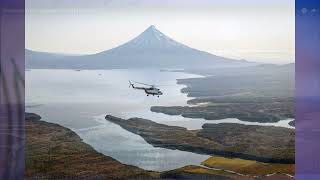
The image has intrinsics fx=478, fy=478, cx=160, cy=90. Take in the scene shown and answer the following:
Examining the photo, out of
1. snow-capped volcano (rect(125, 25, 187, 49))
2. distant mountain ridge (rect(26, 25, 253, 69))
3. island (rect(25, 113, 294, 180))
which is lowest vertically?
island (rect(25, 113, 294, 180))

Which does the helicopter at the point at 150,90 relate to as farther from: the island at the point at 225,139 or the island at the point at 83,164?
the island at the point at 83,164

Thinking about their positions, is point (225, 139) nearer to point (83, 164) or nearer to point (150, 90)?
point (150, 90)

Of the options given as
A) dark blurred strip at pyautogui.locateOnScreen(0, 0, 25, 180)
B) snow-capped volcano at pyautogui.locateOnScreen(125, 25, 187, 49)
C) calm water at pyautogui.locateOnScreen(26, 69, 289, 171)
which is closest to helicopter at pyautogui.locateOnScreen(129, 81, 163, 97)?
calm water at pyautogui.locateOnScreen(26, 69, 289, 171)

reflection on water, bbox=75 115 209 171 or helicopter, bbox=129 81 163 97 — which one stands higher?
helicopter, bbox=129 81 163 97

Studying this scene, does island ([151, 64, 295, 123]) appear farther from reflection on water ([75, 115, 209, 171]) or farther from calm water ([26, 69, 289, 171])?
reflection on water ([75, 115, 209, 171])

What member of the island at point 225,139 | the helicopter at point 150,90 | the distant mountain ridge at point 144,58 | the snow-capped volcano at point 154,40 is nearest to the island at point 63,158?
the island at point 225,139

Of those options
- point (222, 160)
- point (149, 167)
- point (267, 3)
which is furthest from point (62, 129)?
point (267, 3)

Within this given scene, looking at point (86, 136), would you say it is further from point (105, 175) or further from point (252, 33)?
point (252, 33)
